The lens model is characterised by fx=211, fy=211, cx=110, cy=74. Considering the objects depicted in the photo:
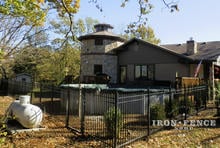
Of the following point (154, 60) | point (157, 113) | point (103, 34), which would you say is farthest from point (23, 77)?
point (157, 113)

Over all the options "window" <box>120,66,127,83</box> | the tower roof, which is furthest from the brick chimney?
the tower roof

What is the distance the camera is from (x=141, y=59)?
20.1 m

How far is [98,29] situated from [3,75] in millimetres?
11940

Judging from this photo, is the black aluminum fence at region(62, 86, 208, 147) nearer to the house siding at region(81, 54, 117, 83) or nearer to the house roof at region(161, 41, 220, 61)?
the house roof at region(161, 41, 220, 61)

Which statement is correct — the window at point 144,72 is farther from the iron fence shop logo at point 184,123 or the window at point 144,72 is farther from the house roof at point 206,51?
the iron fence shop logo at point 184,123

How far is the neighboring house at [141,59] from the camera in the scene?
17309mm

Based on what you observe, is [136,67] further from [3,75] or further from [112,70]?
[3,75]

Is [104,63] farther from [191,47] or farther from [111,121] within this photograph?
[111,121]

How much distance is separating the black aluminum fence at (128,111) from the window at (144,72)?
798cm

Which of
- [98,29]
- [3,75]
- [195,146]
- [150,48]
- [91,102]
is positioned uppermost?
[98,29]

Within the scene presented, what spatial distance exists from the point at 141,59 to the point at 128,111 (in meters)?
9.54

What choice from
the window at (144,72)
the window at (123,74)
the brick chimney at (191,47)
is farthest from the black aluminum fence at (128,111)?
the window at (123,74)

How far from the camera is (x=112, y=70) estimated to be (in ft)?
72.0

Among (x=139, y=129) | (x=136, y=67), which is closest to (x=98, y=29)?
(x=136, y=67)
